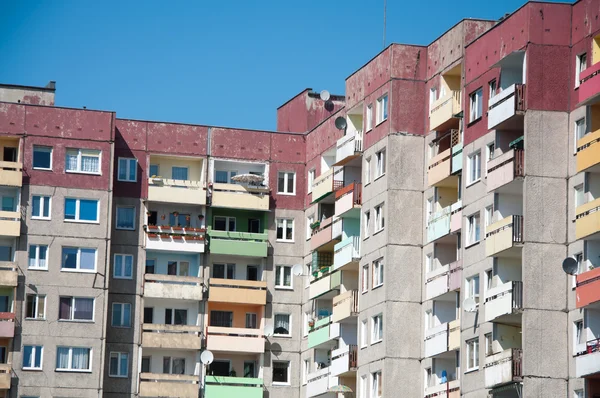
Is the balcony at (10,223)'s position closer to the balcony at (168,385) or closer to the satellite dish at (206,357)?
the balcony at (168,385)

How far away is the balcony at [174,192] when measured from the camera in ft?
324

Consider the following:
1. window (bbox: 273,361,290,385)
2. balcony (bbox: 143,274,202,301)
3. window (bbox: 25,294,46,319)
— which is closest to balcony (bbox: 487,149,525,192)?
window (bbox: 273,361,290,385)

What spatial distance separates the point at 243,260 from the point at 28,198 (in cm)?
1409

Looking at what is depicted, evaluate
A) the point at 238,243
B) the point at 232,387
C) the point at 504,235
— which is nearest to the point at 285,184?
the point at 238,243

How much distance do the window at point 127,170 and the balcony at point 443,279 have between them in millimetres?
22638

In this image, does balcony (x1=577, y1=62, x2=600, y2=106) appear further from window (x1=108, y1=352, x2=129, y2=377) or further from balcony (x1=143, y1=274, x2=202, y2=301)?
window (x1=108, y1=352, x2=129, y2=377)

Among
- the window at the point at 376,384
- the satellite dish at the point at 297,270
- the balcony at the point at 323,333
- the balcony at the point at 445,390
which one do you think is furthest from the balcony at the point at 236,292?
the balcony at the point at 445,390

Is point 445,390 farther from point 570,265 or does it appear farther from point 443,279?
point 570,265

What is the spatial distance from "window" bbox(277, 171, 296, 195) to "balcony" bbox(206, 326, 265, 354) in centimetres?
883

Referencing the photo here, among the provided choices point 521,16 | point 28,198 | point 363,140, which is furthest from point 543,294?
point 28,198

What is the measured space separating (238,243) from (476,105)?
2521cm

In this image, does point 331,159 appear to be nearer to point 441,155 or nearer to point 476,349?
point 441,155

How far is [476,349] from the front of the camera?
7662 cm

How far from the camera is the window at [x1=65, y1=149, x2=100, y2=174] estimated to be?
96500 millimetres
